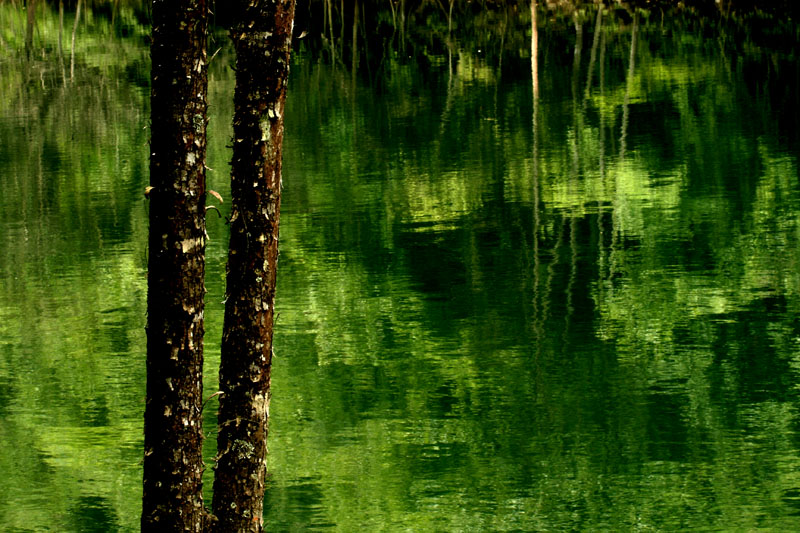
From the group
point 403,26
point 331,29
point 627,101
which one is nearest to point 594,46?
point 627,101

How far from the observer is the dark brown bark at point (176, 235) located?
768cm

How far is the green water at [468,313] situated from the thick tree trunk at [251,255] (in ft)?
14.7

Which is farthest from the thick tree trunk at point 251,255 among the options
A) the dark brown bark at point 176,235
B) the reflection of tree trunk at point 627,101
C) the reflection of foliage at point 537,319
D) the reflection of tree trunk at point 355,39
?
the reflection of tree trunk at point 355,39

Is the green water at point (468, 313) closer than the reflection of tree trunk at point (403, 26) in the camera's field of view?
Yes

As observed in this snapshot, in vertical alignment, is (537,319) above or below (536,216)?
below

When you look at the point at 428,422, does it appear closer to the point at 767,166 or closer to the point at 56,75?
the point at 767,166

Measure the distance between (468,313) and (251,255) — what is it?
41.8ft

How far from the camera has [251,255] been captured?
889 cm

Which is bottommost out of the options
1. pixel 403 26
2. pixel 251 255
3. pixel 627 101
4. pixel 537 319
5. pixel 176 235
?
pixel 537 319

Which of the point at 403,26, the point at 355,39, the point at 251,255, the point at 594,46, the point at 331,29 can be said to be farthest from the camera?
the point at 403,26

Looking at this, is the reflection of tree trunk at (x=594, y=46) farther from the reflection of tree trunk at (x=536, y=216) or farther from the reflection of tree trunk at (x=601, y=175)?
the reflection of tree trunk at (x=536, y=216)

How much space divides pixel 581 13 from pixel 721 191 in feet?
134

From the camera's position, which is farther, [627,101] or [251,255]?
[627,101]

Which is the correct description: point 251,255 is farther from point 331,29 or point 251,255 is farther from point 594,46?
point 331,29
